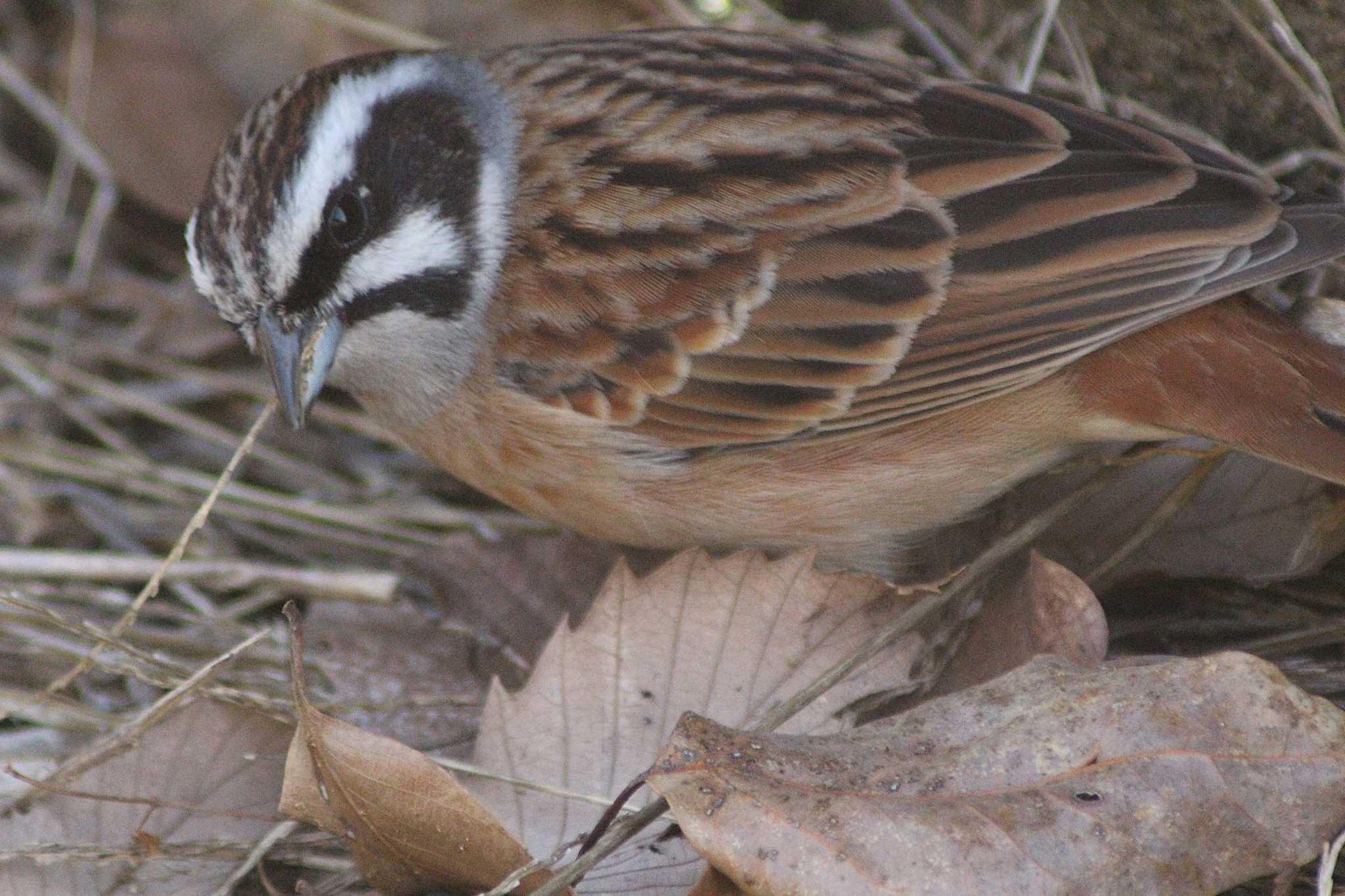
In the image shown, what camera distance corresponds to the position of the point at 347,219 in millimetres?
3262

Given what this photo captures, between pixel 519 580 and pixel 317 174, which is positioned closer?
pixel 317 174

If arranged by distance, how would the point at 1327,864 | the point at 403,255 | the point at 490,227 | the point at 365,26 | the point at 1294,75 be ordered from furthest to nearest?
1. the point at 365,26
2. the point at 1294,75
3. the point at 490,227
4. the point at 403,255
5. the point at 1327,864

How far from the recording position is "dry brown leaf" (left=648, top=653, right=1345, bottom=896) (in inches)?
94.9

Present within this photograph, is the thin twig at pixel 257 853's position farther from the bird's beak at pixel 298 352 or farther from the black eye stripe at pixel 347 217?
the black eye stripe at pixel 347 217

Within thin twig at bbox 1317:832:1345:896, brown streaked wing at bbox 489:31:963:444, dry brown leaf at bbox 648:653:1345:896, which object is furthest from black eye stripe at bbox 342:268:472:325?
thin twig at bbox 1317:832:1345:896

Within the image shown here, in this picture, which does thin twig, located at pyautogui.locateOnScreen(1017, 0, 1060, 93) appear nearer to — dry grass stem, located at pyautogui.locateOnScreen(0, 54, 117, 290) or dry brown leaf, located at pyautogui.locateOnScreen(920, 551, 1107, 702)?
dry brown leaf, located at pyautogui.locateOnScreen(920, 551, 1107, 702)

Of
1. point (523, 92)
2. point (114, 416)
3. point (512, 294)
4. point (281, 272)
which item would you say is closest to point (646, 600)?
point (512, 294)

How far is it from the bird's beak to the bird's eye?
7.1 inches

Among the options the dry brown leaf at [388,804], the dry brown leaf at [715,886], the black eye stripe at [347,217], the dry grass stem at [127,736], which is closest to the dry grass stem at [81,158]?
the black eye stripe at [347,217]

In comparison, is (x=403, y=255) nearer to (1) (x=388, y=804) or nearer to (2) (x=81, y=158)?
(1) (x=388, y=804)

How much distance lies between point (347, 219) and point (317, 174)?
0.11 m

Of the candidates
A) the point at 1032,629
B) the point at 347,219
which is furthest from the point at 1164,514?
the point at 347,219

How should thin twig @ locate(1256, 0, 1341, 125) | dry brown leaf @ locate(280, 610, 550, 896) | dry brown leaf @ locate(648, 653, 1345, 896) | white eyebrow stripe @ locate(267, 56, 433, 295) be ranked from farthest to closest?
1. thin twig @ locate(1256, 0, 1341, 125)
2. white eyebrow stripe @ locate(267, 56, 433, 295)
3. dry brown leaf @ locate(280, 610, 550, 896)
4. dry brown leaf @ locate(648, 653, 1345, 896)

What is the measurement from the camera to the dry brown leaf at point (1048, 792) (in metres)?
2.41
